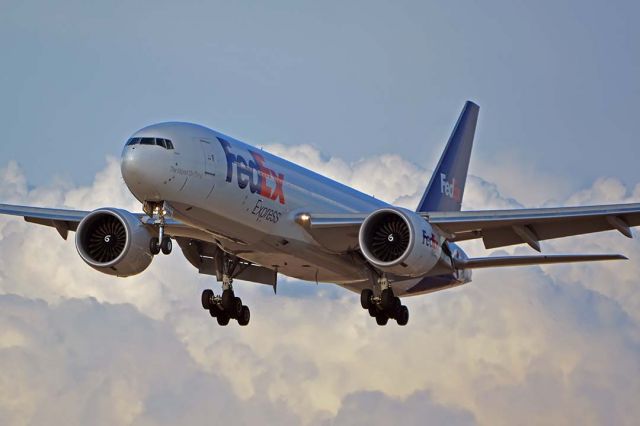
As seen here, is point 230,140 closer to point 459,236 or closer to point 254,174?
point 254,174

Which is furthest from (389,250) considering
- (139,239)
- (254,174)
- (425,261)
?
(139,239)

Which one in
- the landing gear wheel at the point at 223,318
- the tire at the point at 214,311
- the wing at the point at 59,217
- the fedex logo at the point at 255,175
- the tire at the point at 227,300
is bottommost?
the landing gear wheel at the point at 223,318

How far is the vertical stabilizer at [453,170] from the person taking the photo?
58562 mm

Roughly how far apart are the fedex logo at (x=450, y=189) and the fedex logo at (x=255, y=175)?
13187 mm

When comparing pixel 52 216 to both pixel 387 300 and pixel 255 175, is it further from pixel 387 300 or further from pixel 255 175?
pixel 387 300

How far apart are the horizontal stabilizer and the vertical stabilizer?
5.71m

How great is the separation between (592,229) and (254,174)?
11.0m

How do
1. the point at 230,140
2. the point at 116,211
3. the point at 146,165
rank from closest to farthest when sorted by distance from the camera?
1. the point at 146,165
2. the point at 230,140
3. the point at 116,211

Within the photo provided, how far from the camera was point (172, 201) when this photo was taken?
145 ft

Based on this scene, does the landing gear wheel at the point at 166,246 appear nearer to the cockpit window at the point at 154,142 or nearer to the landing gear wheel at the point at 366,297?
the cockpit window at the point at 154,142

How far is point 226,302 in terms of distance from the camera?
52000 mm

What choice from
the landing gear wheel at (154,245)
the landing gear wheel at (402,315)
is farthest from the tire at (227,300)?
the landing gear wheel at (154,245)

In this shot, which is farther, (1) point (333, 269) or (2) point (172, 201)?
(1) point (333, 269)

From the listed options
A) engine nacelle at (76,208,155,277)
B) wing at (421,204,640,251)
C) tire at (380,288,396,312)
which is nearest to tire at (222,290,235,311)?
engine nacelle at (76,208,155,277)
